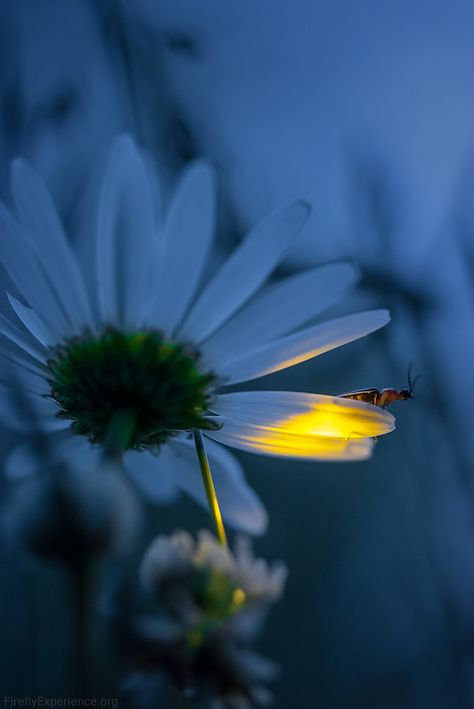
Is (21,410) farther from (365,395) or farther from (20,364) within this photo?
(365,395)

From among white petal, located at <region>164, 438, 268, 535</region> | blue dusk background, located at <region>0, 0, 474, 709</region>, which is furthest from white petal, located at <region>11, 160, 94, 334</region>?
blue dusk background, located at <region>0, 0, 474, 709</region>

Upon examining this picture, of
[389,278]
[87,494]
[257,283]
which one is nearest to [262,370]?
[257,283]

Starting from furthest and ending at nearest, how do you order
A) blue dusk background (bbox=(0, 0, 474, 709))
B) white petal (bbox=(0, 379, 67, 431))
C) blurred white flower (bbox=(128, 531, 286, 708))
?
blue dusk background (bbox=(0, 0, 474, 709)) → white petal (bbox=(0, 379, 67, 431)) → blurred white flower (bbox=(128, 531, 286, 708))

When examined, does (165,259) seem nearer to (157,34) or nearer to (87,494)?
(87,494)

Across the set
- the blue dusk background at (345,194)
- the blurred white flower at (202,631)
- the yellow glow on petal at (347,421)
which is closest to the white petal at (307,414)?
the yellow glow on petal at (347,421)

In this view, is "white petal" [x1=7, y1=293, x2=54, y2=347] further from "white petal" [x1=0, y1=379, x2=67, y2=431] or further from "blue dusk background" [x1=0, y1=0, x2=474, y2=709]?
"blue dusk background" [x1=0, y1=0, x2=474, y2=709]
